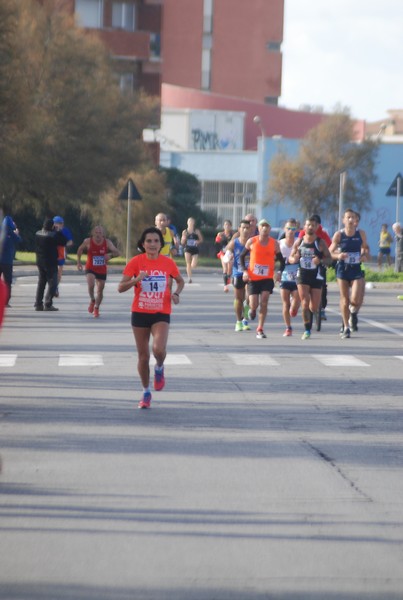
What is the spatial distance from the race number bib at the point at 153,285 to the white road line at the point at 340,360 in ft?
15.0

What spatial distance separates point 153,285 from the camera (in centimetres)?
1312

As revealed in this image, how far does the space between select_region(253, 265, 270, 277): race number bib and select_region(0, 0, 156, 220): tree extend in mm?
32399

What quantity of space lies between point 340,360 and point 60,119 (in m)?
39.5

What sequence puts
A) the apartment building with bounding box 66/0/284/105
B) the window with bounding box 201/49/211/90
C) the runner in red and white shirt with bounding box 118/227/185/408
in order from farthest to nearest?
1. the window with bounding box 201/49/211/90
2. the apartment building with bounding box 66/0/284/105
3. the runner in red and white shirt with bounding box 118/227/185/408

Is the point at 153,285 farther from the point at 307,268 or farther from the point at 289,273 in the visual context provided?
the point at 289,273

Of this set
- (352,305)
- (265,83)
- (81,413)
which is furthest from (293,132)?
(81,413)

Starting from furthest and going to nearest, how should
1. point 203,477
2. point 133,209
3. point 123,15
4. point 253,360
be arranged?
point 123,15
point 133,209
point 253,360
point 203,477

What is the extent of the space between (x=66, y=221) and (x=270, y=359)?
49.5 m

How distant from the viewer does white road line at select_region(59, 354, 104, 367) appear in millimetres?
16906

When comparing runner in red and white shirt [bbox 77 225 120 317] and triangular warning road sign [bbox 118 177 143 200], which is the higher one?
triangular warning road sign [bbox 118 177 143 200]

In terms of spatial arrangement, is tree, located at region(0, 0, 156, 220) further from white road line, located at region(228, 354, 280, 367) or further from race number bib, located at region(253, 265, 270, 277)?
white road line, located at region(228, 354, 280, 367)

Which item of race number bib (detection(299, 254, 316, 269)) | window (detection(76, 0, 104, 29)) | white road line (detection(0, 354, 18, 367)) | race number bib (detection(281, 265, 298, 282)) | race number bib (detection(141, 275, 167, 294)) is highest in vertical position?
window (detection(76, 0, 104, 29))

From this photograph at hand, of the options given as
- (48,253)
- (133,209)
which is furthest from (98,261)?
(133,209)

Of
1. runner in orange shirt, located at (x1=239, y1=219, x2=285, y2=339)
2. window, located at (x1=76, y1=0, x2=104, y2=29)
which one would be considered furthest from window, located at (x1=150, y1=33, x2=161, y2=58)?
runner in orange shirt, located at (x1=239, y1=219, x2=285, y2=339)
